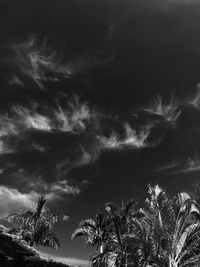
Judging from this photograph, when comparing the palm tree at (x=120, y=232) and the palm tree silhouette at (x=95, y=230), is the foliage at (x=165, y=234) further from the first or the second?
the palm tree silhouette at (x=95, y=230)

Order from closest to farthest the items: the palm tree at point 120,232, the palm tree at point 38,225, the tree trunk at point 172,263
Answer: the tree trunk at point 172,263
the palm tree at point 120,232
the palm tree at point 38,225

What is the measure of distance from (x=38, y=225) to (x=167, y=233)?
52.4 feet

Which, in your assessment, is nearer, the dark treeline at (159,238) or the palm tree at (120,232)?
the dark treeline at (159,238)

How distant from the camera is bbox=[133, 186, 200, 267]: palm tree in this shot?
1670 cm

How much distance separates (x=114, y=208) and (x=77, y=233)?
7174mm

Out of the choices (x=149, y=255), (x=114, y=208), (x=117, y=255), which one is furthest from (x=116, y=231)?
(x=149, y=255)

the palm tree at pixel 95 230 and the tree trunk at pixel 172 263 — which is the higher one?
the palm tree at pixel 95 230

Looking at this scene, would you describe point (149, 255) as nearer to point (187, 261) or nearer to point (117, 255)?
point (187, 261)

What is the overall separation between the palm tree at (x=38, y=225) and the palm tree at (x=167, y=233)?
12.8 m

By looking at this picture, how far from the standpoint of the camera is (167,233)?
667 inches

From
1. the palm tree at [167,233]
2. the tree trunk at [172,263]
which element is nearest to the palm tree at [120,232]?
the palm tree at [167,233]

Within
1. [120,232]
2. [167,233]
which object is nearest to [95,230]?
[120,232]

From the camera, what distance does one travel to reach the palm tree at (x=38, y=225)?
93.4 feet

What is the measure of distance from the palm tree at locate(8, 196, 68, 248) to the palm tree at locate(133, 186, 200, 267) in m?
12.8
